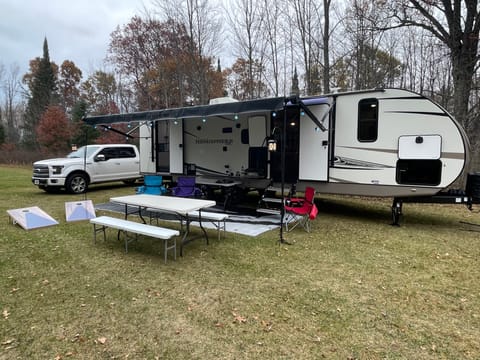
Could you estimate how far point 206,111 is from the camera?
6852 mm

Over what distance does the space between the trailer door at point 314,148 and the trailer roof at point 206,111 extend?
164 centimetres

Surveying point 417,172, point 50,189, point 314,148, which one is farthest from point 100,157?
point 417,172

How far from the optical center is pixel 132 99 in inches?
997

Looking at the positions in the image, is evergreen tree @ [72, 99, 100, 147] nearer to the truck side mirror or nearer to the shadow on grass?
the truck side mirror

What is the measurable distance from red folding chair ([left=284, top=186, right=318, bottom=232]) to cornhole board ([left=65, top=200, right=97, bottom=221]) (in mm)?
4444

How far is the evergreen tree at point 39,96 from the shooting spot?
102 ft

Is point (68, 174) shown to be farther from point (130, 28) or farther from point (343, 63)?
point (130, 28)

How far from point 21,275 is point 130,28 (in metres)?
21.5

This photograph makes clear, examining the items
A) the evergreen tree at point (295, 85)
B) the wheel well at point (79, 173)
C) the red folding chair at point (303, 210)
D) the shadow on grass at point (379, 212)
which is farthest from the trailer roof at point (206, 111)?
the evergreen tree at point (295, 85)

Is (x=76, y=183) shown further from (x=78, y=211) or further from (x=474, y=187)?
(x=474, y=187)

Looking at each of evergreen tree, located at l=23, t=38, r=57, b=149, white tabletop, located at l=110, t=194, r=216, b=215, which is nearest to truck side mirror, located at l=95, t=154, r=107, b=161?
white tabletop, located at l=110, t=194, r=216, b=215

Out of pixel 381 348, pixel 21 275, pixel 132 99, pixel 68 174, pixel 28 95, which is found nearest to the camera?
pixel 381 348

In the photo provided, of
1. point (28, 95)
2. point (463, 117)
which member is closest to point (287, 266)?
point (463, 117)

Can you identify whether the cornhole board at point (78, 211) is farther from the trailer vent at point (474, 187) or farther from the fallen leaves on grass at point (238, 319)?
the trailer vent at point (474, 187)
